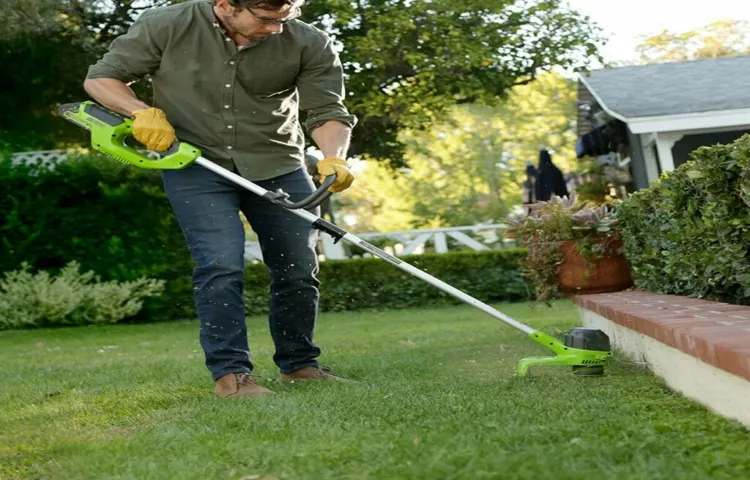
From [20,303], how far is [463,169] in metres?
26.8

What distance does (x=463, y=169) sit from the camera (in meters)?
37.2

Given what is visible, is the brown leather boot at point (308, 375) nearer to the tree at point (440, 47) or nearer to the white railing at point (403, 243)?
the tree at point (440, 47)

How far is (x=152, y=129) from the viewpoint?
4059 mm

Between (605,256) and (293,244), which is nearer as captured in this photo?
(293,244)

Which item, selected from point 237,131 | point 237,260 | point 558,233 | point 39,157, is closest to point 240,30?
point 237,131

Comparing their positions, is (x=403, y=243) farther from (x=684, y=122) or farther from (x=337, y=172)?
(x=337, y=172)

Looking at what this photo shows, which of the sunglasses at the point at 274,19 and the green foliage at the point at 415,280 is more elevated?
the sunglasses at the point at 274,19

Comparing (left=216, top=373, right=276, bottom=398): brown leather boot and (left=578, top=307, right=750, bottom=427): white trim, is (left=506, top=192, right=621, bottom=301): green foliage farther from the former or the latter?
(left=216, top=373, right=276, bottom=398): brown leather boot

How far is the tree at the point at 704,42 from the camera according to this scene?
36.3 m

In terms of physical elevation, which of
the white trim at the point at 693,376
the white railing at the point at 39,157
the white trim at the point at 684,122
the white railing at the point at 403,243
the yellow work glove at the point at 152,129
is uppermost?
the white railing at the point at 39,157

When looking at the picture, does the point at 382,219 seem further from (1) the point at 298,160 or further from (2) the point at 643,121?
(1) the point at 298,160

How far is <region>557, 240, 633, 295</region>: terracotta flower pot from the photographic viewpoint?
6.32 m

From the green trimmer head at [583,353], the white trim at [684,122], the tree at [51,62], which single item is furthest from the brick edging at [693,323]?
the tree at [51,62]

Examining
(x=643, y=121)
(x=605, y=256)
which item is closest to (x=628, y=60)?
(x=643, y=121)
